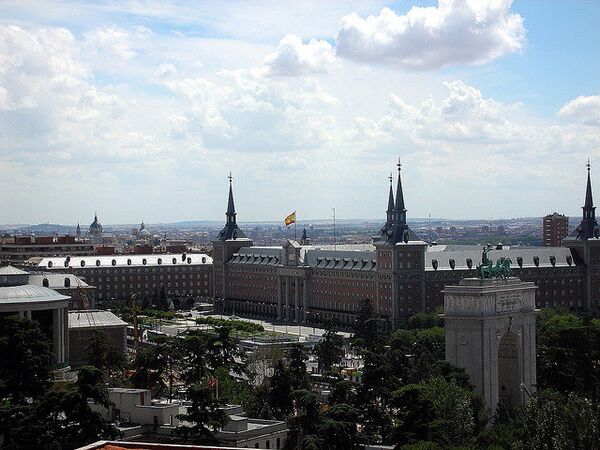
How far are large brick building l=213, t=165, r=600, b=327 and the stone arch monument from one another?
198 ft

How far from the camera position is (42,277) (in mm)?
134500

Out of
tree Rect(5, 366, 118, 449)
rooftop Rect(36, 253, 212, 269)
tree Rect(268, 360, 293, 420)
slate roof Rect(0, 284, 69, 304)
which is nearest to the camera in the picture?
tree Rect(5, 366, 118, 449)

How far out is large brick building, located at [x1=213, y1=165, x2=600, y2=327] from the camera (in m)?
146

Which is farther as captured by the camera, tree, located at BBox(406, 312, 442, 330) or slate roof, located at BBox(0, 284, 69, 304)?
tree, located at BBox(406, 312, 442, 330)

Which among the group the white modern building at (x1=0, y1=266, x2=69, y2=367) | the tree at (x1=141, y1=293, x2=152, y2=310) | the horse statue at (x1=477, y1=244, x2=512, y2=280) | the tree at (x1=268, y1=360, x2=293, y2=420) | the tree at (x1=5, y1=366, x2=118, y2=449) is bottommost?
the tree at (x1=141, y1=293, x2=152, y2=310)

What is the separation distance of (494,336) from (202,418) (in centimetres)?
2393

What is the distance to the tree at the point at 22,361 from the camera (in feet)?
206

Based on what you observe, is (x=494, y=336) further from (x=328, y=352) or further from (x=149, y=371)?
(x=328, y=352)

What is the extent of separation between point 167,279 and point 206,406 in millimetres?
142320

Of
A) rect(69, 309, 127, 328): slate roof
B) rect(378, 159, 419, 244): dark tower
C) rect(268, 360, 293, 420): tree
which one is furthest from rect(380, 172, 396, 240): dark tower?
rect(268, 360, 293, 420): tree

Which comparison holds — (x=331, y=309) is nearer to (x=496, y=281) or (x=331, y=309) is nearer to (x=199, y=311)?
(x=199, y=311)

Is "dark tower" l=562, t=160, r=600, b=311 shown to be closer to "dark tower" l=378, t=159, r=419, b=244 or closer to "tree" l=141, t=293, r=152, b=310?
"dark tower" l=378, t=159, r=419, b=244

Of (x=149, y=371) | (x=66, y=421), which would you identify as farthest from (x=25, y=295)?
(x=66, y=421)

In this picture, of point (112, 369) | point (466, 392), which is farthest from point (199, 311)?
point (466, 392)
